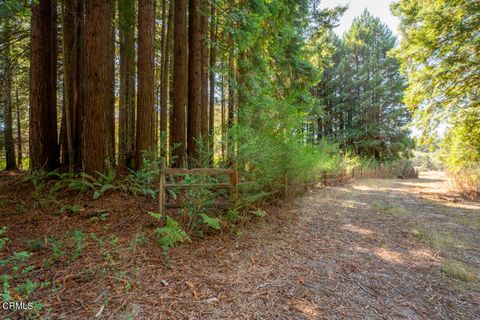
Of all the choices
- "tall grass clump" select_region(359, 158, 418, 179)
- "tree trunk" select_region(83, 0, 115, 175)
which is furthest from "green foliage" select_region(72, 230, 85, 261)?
"tall grass clump" select_region(359, 158, 418, 179)

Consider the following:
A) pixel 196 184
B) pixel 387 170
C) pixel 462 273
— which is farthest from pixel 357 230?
pixel 387 170

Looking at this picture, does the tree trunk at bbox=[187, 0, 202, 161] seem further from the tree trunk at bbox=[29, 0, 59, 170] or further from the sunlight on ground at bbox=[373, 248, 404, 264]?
the sunlight on ground at bbox=[373, 248, 404, 264]

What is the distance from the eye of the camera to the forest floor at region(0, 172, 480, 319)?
197 centimetres

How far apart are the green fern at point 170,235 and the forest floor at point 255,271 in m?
0.11

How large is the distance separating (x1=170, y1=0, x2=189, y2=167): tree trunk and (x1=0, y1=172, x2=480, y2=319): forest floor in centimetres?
201

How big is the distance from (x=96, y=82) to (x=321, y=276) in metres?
5.13

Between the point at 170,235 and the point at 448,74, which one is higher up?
the point at 448,74

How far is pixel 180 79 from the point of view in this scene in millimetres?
5758

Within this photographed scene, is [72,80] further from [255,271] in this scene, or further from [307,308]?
[307,308]

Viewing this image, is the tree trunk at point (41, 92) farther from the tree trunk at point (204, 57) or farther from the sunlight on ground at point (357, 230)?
the sunlight on ground at point (357, 230)

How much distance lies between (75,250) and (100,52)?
3757 millimetres

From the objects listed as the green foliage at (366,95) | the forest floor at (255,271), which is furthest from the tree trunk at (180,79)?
the green foliage at (366,95)

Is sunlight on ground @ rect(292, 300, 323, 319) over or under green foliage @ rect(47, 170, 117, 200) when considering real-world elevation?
under

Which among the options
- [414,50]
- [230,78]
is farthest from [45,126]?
[414,50]
